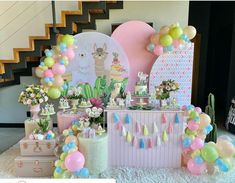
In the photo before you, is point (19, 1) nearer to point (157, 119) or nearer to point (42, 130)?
point (42, 130)

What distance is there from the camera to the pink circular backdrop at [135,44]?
3766 mm

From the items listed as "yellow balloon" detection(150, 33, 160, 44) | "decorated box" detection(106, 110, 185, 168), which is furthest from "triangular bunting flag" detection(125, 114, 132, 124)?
"yellow balloon" detection(150, 33, 160, 44)

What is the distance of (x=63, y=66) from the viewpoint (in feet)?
11.2

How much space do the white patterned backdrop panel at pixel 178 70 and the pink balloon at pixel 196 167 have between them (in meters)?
1.40

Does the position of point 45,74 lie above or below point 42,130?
above

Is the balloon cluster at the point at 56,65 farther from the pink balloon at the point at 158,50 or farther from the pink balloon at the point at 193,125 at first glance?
the pink balloon at the point at 193,125

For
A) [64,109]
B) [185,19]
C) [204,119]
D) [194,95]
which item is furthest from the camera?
[194,95]

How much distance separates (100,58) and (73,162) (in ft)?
6.70

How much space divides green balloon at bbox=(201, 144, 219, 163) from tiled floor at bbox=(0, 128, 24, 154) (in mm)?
2828

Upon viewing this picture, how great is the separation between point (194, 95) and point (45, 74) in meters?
4.17

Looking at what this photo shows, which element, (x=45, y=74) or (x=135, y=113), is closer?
(x=135, y=113)

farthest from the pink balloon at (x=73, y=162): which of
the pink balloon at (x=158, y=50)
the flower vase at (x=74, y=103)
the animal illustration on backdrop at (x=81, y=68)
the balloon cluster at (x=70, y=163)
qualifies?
the pink balloon at (x=158, y=50)

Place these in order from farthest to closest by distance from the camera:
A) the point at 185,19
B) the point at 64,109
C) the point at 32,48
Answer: the point at 185,19
the point at 32,48
the point at 64,109

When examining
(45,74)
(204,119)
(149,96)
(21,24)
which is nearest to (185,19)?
(149,96)
